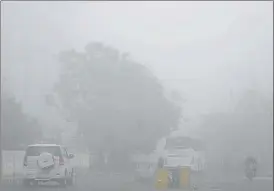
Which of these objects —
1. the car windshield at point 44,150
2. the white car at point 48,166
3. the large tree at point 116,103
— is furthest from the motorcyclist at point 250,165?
the car windshield at point 44,150

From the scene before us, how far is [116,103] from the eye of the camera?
42.8 feet

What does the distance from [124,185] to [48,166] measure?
5.54ft

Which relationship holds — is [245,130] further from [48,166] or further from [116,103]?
[48,166]

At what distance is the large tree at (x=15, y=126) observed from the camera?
43.0ft

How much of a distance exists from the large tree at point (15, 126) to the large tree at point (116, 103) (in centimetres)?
88

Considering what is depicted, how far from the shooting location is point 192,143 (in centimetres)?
1273

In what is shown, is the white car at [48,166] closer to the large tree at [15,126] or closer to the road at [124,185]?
the road at [124,185]

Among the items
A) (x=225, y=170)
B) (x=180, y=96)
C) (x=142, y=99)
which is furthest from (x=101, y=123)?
(x=225, y=170)

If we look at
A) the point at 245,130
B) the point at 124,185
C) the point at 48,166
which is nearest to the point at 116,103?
the point at 124,185

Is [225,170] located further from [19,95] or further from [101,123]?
[19,95]

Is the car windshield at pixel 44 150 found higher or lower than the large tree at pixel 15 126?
lower

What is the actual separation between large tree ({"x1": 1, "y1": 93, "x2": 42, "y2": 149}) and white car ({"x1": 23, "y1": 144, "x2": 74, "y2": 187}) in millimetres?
432

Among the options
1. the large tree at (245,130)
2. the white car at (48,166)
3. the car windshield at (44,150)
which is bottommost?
the white car at (48,166)

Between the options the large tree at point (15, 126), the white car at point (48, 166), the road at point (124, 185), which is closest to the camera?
the road at point (124, 185)
